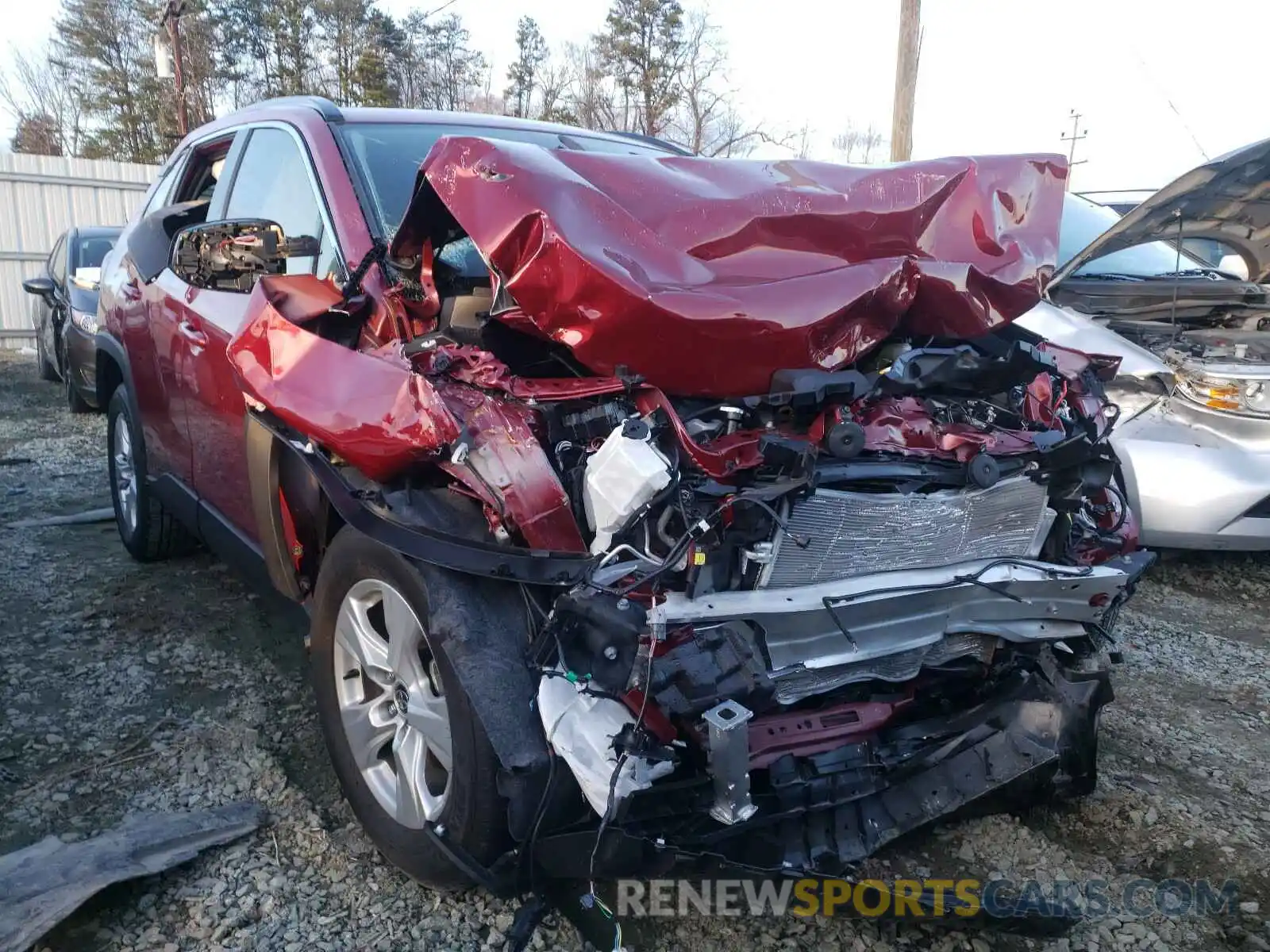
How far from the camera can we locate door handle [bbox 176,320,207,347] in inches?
139

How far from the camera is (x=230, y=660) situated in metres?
3.88

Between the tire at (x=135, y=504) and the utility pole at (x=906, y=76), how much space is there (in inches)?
356

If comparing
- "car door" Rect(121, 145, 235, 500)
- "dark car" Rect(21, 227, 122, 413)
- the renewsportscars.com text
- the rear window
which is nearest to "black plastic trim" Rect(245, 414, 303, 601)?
"car door" Rect(121, 145, 235, 500)

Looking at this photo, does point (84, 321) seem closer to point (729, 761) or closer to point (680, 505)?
point (680, 505)

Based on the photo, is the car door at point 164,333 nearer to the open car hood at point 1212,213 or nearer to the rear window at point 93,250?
the open car hood at point 1212,213

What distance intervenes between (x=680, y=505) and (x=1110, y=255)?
16.2ft

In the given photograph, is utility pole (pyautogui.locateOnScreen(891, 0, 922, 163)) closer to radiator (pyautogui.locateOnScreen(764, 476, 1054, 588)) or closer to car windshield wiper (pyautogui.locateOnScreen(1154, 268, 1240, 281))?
A: car windshield wiper (pyautogui.locateOnScreen(1154, 268, 1240, 281))

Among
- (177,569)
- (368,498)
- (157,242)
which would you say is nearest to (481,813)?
(368,498)

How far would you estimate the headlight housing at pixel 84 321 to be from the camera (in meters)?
8.48

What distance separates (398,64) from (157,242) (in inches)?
1063

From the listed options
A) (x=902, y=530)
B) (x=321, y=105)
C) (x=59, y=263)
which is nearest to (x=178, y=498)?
(x=321, y=105)

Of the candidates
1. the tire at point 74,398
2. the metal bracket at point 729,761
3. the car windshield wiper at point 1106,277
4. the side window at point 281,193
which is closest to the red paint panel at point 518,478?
the metal bracket at point 729,761

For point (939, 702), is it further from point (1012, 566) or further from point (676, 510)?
point (676, 510)

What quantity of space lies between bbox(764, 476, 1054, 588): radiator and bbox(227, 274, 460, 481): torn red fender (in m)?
0.84
